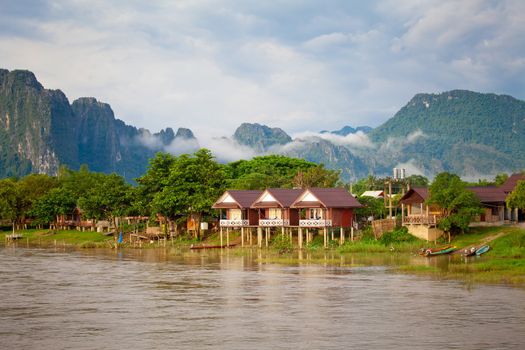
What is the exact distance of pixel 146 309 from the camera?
31625mm

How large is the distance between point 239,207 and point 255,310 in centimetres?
4171

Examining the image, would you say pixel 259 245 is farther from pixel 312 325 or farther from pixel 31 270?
pixel 312 325

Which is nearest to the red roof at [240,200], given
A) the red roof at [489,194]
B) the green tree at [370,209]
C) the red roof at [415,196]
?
the green tree at [370,209]

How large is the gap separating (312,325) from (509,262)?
71.8 feet

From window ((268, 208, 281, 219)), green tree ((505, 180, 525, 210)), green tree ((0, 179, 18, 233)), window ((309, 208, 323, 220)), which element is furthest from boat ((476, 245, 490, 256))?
green tree ((0, 179, 18, 233))

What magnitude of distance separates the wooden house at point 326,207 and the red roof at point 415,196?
14.8 ft

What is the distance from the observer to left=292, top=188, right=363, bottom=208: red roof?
2621 inches

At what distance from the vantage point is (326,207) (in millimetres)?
65938

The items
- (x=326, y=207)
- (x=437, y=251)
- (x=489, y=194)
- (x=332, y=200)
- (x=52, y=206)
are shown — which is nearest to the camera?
(x=437, y=251)

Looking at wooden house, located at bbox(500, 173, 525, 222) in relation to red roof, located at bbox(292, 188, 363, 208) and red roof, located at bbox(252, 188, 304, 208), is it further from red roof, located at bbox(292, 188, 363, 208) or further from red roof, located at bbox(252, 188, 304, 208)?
red roof, located at bbox(252, 188, 304, 208)

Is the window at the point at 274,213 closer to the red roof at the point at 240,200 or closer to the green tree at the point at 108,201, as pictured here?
the red roof at the point at 240,200

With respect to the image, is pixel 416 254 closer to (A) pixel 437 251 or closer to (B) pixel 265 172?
(A) pixel 437 251

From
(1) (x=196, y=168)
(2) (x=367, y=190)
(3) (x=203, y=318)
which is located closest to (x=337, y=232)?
(1) (x=196, y=168)

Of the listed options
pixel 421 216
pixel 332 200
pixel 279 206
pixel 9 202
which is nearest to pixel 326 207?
pixel 332 200
